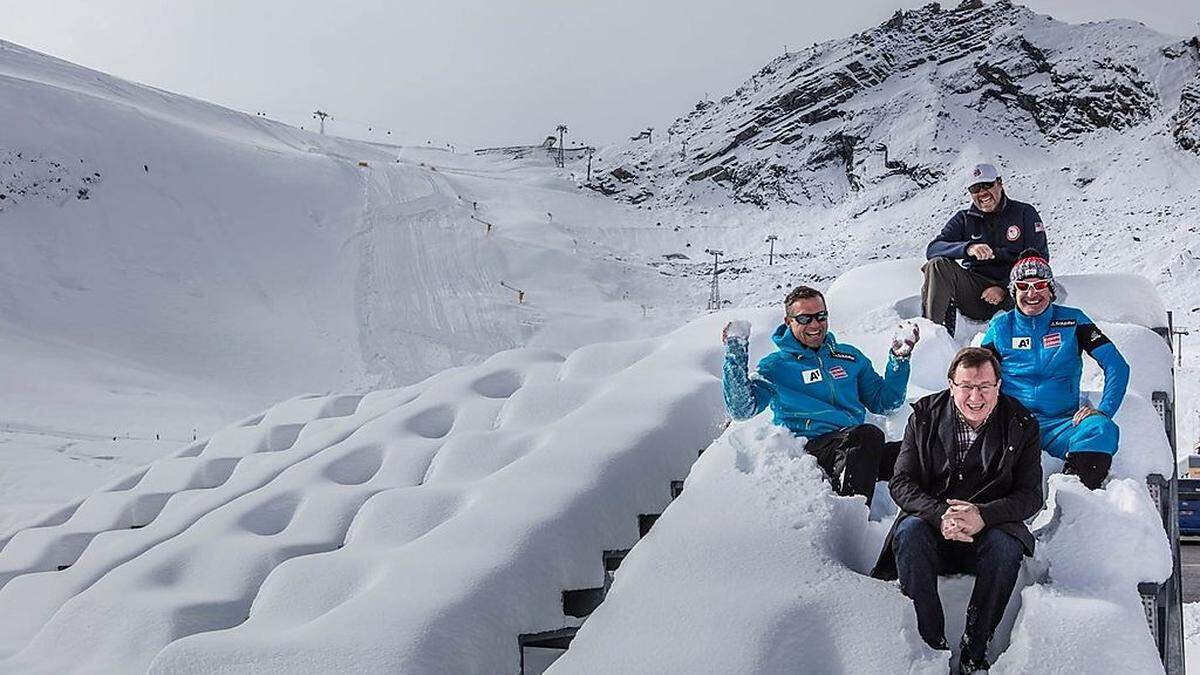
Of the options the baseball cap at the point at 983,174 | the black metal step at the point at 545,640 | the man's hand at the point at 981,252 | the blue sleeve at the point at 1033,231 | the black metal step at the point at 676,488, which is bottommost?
the black metal step at the point at 545,640

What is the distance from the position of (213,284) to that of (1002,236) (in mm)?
20323

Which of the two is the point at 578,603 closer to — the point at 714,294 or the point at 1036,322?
the point at 1036,322

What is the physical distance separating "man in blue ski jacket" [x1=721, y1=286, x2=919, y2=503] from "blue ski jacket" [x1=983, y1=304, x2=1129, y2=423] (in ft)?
1.78

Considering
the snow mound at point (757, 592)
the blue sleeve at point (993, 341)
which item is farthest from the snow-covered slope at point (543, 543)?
the blue sleeve at point (993, 341)

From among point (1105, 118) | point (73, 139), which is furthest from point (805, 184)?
point (73, 139)

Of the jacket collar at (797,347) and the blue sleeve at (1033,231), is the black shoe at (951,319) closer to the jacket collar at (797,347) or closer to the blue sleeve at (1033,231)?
the blue sleeve at (1033,231)

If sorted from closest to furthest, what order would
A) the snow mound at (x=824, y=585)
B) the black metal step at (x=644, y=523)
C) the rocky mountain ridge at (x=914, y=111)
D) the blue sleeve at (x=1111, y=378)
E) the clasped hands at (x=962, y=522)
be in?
1. the snow mound at (x=824, y=585)
2. the clasped hands at (x=962, y=522)
3. the blue sleeve at (x=1111, y=378)
4. the black metal step at (x=644, y=523)
5. the rocky mountain ridge at (x=914, y=111)

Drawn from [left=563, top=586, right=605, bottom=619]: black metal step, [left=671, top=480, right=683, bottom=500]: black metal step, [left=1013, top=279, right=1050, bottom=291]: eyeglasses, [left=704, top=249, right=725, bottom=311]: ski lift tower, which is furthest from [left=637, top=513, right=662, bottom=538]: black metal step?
[left=704, top=249, right=725, bottom=311]: ski lift tower

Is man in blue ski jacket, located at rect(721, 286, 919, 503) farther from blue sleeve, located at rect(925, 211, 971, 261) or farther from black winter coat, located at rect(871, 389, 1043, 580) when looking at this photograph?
blue sleeve, located at rect(925, 211, 971, 261)

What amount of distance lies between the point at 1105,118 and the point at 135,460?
60625mm

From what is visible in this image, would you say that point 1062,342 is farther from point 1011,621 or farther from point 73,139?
point 73,139

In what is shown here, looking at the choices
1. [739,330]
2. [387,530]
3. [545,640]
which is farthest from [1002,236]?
[387,530]

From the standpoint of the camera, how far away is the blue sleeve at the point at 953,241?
607cm

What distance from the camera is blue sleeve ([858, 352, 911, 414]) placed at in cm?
447
